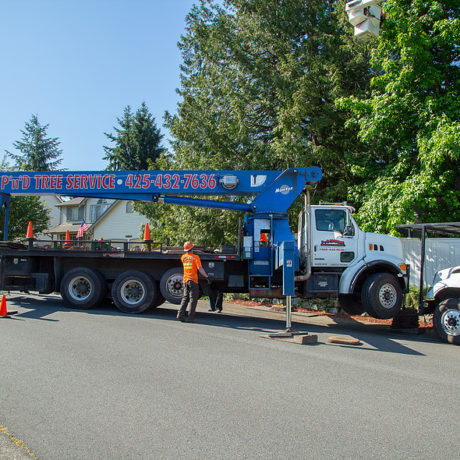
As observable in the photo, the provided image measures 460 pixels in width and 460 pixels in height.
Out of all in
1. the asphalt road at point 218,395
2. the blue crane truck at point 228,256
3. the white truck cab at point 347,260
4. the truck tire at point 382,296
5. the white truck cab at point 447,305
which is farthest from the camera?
the blue crane truck at point 228,256

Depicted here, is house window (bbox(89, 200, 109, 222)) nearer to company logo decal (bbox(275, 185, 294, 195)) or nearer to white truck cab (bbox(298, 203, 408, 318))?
company logo decal (bbox(275, 185, 294, 195))

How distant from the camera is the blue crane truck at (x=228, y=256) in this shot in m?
10.9

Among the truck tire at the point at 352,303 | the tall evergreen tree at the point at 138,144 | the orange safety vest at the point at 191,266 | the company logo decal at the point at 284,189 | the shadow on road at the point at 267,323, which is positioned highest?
the tall evergreen tree at the point at 138,144

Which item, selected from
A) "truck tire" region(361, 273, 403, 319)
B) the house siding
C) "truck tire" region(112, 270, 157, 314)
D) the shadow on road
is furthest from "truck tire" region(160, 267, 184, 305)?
the house siding

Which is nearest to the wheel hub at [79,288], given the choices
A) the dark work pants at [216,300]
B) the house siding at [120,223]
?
the dark work pants at [216,300]

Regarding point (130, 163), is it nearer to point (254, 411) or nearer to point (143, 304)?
point (143, 304)

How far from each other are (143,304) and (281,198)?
14.0 feet

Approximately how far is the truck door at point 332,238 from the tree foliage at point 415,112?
2702 mm

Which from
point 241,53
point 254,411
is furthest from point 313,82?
point 254,411

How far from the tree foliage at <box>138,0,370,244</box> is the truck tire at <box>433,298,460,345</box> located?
773 cm

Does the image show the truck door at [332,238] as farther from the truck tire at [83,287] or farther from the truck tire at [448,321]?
the truck tire at [83,287]

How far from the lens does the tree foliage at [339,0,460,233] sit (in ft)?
43.2

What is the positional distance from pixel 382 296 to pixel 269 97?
10.6 metres

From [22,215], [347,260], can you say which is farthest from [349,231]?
[22,215]
